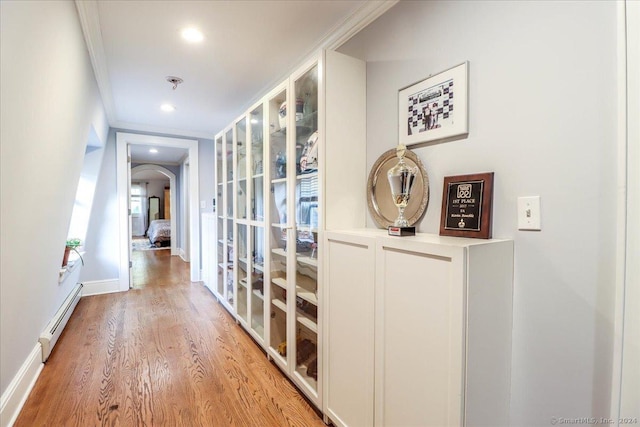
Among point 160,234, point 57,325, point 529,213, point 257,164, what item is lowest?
point 57,325

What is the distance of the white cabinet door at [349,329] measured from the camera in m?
1.36

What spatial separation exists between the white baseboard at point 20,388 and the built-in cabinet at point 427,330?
173 cm

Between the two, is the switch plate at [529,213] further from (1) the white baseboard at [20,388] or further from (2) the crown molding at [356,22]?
(1) the white baseboard at [20,388]

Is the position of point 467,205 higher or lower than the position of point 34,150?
lower

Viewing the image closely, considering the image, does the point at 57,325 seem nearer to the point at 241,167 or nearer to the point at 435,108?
the point at 241,167

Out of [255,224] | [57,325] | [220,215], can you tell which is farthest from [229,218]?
[57,325]

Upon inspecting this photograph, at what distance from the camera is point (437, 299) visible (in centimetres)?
106

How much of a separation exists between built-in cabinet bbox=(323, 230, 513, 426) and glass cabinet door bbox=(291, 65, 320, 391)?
411mm

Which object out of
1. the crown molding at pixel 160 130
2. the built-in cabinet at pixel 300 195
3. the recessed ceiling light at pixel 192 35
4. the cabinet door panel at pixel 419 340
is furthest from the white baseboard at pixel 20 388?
the crown molding at pixel 160 130

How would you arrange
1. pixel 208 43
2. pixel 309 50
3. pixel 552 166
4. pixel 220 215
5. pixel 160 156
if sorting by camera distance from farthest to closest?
pixel 160 156, pixel 220 215, pixel 309 50, pixel 208 43, pixel 552 166

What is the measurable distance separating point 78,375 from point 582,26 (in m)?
3.18

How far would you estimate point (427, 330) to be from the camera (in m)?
1.09

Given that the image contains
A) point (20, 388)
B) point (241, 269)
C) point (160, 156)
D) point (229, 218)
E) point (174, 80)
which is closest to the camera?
point (20, 388)

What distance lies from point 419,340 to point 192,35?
2278 millimetres
